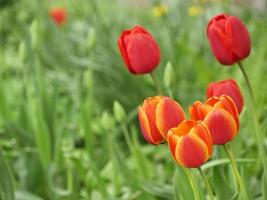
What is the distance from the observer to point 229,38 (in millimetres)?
1144

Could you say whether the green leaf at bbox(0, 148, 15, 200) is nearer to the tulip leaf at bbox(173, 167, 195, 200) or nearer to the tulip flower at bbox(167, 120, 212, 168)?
the tulip leaf at bbox(173, 167, 195, 200)

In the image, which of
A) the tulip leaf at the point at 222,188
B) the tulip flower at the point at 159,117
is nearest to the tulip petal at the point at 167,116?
the tulip flower at the point at 159,117

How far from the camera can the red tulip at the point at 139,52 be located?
1.23m

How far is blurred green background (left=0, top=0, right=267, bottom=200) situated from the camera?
59.6 inches

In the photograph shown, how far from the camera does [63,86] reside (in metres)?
2.71

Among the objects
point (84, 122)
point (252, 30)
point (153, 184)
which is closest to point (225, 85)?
point (153, 184)

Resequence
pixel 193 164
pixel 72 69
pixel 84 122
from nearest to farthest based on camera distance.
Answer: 1. pixel 193 164
2. pixel 84 122
3. pixel 72 69

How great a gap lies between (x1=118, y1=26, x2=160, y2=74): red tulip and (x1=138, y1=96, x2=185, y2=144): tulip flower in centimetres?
25

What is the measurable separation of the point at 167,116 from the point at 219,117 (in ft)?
0.24

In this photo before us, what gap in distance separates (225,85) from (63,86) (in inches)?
63.8

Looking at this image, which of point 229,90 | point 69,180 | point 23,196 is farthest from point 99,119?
point 229,90

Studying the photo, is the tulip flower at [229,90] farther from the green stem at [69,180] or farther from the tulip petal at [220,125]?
the green stem at [69,180]

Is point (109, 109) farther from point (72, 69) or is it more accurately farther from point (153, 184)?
point (153, 184)

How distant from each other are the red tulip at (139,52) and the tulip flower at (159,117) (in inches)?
10.0
